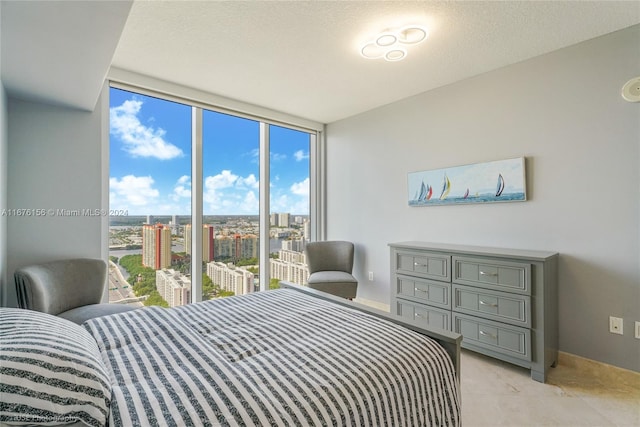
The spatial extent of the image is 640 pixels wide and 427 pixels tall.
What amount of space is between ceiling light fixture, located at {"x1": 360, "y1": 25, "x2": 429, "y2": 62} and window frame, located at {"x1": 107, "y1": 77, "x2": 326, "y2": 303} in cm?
177

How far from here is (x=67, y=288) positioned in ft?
7.18

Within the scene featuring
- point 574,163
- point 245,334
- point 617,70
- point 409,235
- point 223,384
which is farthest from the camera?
point 409,235

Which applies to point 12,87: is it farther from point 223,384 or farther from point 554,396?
point 554,396

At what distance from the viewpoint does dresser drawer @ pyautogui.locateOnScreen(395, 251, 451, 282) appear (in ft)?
8.55

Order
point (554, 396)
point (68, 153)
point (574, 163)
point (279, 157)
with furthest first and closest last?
point (279, 157) < point (68, 153) < point (574, 163) < point (554, 396)

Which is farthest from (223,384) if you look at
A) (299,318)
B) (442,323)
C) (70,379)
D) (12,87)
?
(12,87)

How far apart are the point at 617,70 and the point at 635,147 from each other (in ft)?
1.94

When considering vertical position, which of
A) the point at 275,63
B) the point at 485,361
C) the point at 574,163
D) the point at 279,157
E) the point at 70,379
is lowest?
the point at 485,361

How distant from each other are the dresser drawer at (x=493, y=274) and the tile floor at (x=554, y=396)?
2.18 ft

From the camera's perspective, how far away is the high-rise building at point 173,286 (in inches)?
124

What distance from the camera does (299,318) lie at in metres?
1.58

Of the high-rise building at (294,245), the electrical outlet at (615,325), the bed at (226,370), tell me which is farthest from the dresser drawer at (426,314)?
the high-rise building at (294,245)

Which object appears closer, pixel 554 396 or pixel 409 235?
pixel 554 396

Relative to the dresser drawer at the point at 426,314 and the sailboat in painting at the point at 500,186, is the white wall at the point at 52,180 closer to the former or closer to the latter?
the dresser drawer at the point at 426,314
